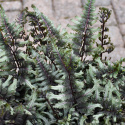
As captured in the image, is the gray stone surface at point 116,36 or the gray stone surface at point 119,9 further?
the gray stone surface at point 119,9

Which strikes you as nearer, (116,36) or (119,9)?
(116,36)

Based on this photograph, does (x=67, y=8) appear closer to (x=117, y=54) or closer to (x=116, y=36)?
(x=116, y=36)

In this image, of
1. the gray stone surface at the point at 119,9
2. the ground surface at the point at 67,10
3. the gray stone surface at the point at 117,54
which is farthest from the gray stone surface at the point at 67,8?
the gray stone surface at the point at 117,54

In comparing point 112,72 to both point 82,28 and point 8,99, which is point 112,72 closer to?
point 82,28

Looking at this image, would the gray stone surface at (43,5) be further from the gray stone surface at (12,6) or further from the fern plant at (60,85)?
the fern plant at (60,85)

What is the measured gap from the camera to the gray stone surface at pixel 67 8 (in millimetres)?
3543

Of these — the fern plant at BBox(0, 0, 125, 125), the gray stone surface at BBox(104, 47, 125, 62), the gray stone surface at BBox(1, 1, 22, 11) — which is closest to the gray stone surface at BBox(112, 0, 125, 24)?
the gray stone surface at BBox(104, 47, 125, 62)

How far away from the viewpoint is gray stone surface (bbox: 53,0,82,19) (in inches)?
139

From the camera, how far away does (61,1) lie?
3748 mm

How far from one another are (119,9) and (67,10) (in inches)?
33.3

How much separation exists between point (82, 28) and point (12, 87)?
0.63m

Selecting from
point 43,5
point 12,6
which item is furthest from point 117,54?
point 12,6

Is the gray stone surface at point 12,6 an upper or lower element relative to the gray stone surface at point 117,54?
upper

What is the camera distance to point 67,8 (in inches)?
143
